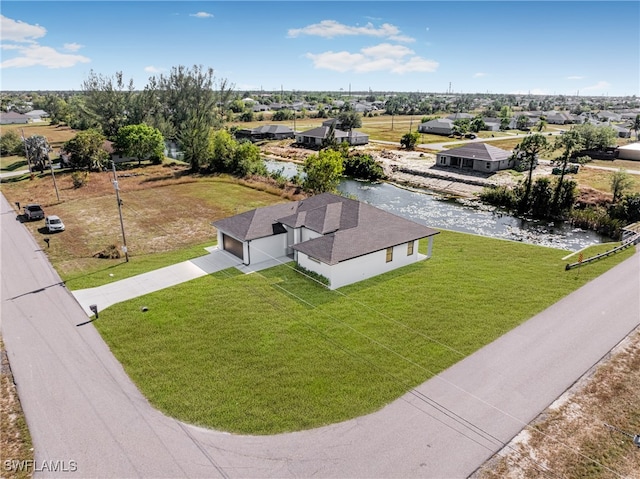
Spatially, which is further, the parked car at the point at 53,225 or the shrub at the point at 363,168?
the shrub at the point at 363,168

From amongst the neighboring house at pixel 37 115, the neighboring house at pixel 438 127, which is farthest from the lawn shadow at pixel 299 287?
the neighboring house at pixel 37 115

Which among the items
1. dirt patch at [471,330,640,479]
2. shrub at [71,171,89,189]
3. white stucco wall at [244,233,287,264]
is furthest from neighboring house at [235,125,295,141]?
→ dirt patch at [471,330,640,479]

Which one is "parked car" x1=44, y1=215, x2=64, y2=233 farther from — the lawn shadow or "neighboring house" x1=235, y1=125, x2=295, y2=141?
"neighboring house" x1=235, y1=125, x2=295, y2=141

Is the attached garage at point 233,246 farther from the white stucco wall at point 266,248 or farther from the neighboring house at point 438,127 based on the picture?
the neighboring house at point 438,127

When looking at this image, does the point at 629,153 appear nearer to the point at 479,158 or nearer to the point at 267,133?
the point at 479,158

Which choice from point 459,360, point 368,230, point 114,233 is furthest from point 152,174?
point 459,360

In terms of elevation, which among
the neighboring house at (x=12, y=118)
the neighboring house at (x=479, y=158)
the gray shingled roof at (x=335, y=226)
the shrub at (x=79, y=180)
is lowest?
the shrub at (x=79, y=180)
